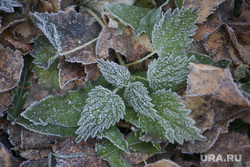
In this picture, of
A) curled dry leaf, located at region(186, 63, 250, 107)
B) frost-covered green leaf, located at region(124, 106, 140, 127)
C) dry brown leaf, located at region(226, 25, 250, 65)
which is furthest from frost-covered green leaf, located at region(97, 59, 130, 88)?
dry brown leaf, located at region(226, 25, 250, 65)

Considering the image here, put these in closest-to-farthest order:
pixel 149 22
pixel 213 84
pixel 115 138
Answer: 1. pixel 213 84
2. pixel 115 138
3. pixel 149 22

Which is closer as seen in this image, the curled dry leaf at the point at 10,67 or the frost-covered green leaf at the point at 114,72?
the frost-covered green leaf at the point at 114,72

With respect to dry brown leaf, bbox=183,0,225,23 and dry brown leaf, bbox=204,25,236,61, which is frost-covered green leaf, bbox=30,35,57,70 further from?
dry brown leaf, bbox=204,25,236,61

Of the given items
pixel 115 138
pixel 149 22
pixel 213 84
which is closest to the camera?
pixel 213 84

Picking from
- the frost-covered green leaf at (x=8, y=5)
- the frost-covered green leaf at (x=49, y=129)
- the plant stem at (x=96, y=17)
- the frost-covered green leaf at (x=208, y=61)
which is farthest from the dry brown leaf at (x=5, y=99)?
the frost-covered green leaf at (x=208, y=61)

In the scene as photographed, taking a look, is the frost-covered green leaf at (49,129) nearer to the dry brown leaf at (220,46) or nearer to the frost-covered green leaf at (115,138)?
the frost-covered green leaf at (115,138)

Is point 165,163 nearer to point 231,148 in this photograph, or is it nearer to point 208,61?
point 231,148

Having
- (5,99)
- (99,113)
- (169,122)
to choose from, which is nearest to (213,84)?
(169,122)
